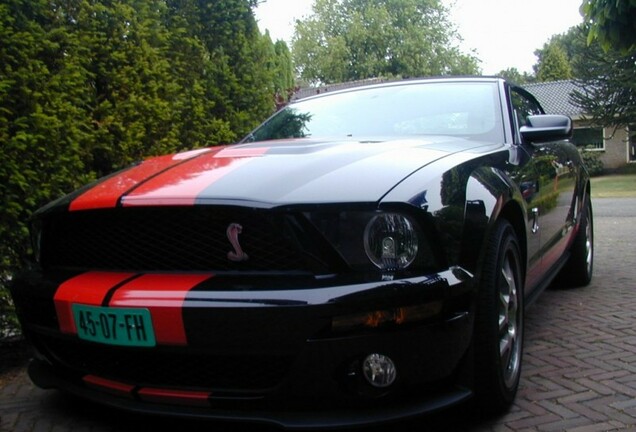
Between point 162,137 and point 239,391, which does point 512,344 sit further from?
point 162,137

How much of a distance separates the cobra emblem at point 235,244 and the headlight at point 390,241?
1.37 feet

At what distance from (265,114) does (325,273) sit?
492 cm

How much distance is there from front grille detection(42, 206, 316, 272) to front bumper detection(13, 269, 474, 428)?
15 cm

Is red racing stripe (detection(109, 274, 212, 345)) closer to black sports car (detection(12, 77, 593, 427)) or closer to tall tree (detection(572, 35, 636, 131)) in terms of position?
black sports car (detection(12, 77, 593, 427))

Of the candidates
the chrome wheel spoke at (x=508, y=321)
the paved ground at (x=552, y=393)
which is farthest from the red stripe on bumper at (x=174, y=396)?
the chrome wheel spoke at (x=508, y=321)

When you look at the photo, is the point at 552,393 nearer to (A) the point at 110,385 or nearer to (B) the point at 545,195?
(B) the point at 545,195

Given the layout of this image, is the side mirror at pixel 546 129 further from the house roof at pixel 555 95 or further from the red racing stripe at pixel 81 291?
the house roof at pixel 555 95

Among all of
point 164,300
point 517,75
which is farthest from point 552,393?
point 517,75

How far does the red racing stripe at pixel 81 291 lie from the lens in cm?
218

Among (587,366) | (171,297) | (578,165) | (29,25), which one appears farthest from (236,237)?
(578,165)

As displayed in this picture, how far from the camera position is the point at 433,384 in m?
2.08

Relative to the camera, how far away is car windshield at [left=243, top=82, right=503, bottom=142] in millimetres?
3398

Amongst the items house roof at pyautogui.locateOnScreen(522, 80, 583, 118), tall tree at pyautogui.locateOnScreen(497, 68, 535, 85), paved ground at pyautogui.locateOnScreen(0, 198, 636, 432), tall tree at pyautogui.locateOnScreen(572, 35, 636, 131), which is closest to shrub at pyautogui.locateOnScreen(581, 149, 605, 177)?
house roof at pyautogui.locateOnScreen(522, 80, 583, 118)

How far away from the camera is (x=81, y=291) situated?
224cm
